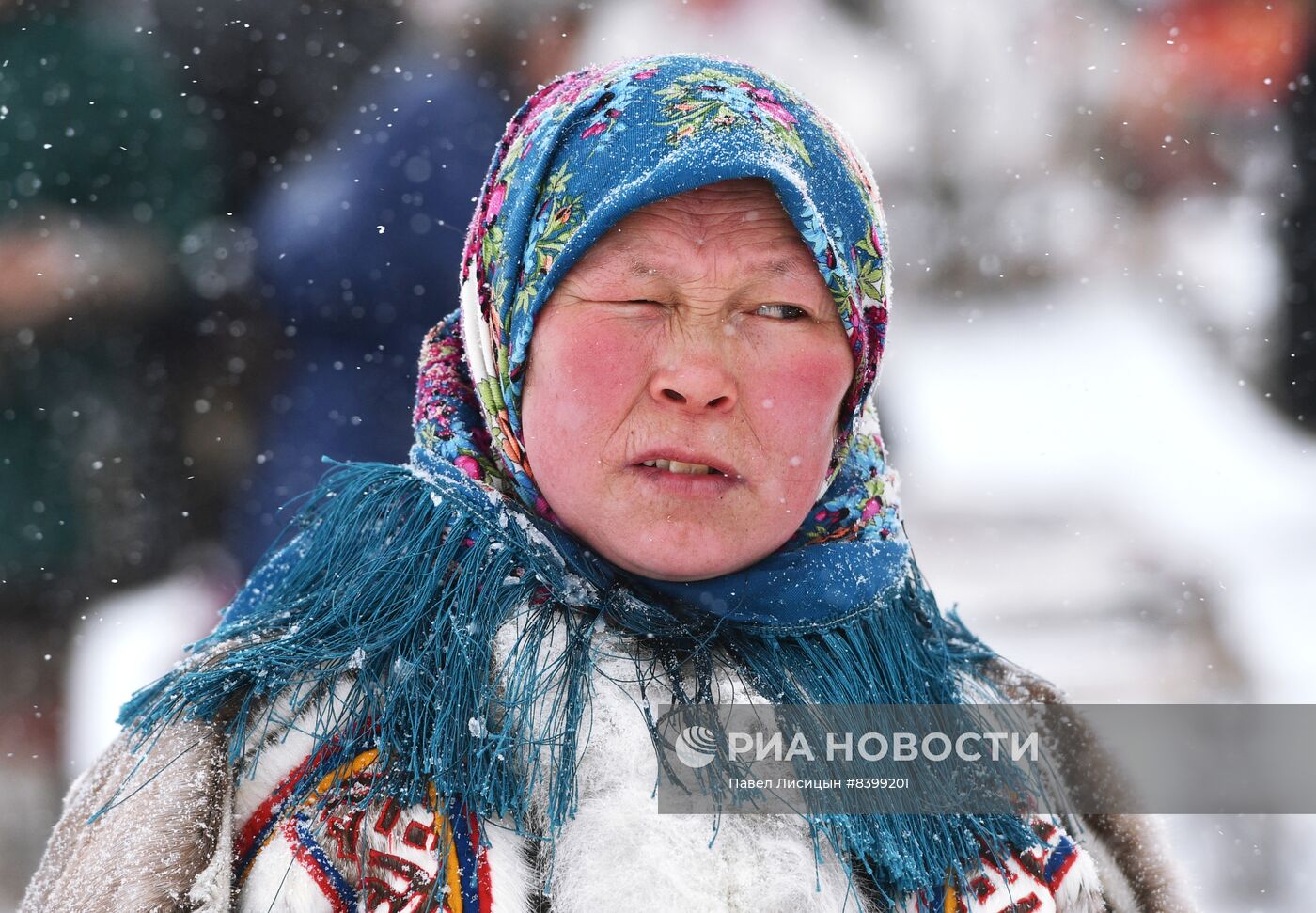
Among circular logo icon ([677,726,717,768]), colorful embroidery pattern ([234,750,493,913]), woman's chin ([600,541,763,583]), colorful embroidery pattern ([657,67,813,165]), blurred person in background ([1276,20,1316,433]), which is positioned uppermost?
blurred person in background ([1276,20,1316,433])

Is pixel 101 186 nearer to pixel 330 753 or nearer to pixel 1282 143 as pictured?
pixel 330 753

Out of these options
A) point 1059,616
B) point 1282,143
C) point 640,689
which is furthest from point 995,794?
point 1282,143

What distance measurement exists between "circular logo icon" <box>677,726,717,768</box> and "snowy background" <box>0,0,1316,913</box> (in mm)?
863

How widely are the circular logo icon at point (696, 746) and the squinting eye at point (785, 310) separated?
0.49 m

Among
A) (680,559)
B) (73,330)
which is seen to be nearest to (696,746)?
(680,559)

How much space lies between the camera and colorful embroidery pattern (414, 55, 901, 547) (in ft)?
5.12

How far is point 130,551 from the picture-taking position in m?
3.97

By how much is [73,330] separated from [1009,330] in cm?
647

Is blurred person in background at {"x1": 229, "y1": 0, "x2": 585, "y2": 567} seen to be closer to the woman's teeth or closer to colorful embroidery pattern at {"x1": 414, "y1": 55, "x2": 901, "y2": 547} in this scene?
colorful embroidery pattern at {"x1": 414, "y1": 55, "x2": 901, "y2": 547}

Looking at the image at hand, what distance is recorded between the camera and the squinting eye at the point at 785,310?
1.59m

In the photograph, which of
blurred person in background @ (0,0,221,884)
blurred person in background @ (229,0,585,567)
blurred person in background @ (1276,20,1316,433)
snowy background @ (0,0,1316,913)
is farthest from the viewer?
blurred person in background @ (1276,20,1316,433)

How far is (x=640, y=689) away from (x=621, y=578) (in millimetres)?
148

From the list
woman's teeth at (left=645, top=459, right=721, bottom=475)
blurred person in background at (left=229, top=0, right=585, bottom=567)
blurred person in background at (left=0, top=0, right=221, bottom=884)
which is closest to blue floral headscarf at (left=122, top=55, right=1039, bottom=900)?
woman's teeth at (left=645, top=459, right=721, bottom=475)

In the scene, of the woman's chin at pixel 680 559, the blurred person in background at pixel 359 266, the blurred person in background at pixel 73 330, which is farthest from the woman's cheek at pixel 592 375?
the blurred person in background at pixel 73 330
